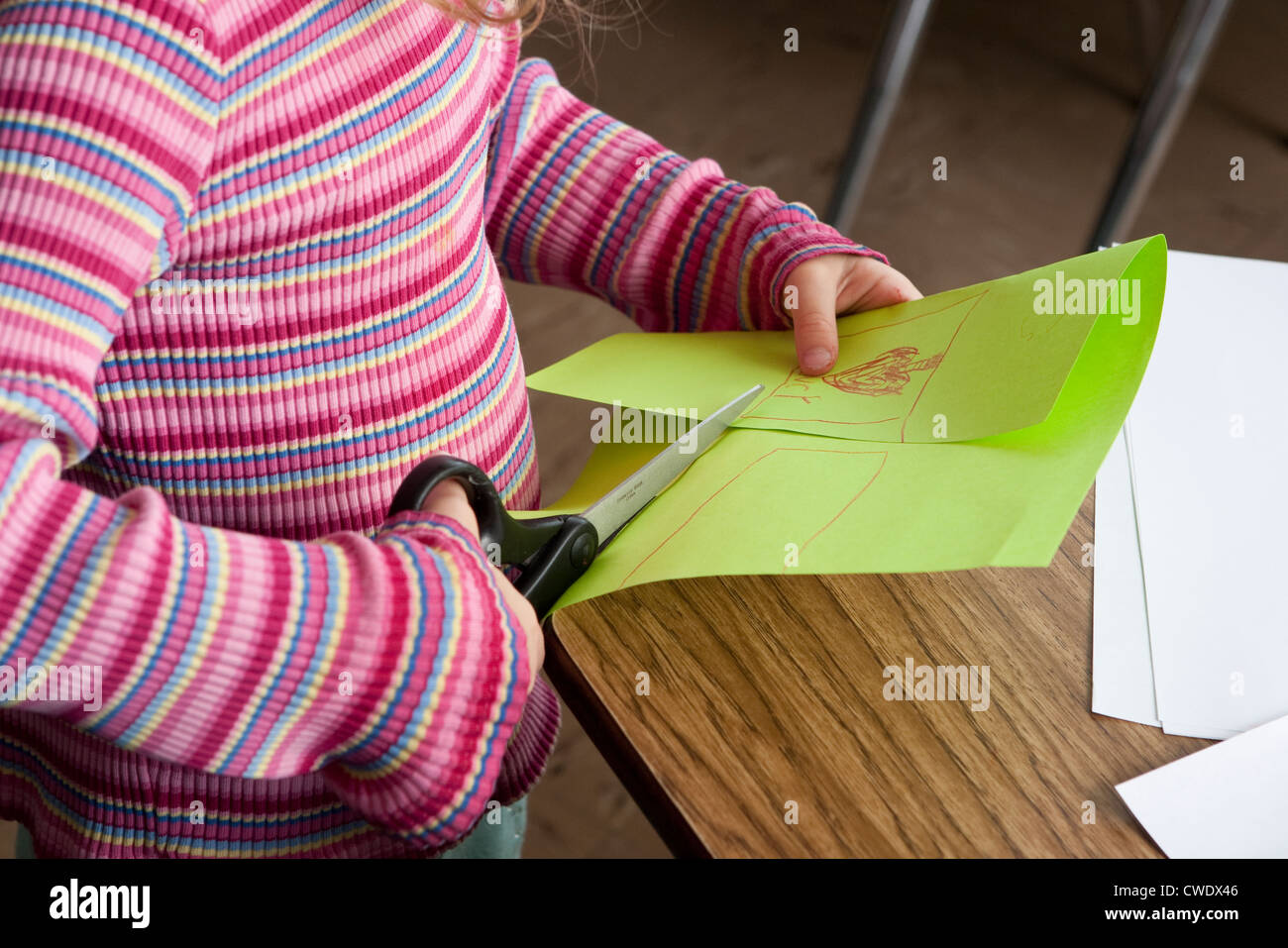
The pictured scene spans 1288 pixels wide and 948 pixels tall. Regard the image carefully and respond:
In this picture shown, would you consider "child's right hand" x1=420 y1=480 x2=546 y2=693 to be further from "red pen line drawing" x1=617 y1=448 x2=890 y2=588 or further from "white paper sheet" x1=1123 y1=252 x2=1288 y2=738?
"white paper sheet" x1=1123 y1=252 x2=1288 y2=738

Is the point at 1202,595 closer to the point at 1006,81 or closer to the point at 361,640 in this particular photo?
the point at 361,640

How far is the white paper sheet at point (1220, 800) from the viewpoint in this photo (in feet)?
1.42

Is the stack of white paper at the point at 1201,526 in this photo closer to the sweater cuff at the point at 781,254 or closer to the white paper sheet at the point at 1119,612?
the white paper sheet at the point at 1119,612

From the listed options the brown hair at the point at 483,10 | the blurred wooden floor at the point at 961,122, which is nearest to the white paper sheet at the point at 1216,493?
the brown hair at the point at 483,10

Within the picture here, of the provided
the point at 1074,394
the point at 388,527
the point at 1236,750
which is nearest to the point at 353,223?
the point at 388,527

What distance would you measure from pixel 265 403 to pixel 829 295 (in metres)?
0.29

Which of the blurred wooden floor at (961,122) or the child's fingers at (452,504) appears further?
the blurred wooden floor at (961,122)

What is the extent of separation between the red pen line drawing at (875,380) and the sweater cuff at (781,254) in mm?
55

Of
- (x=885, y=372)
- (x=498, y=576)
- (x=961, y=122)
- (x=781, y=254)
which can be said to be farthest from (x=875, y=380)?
(x=961, y=122)

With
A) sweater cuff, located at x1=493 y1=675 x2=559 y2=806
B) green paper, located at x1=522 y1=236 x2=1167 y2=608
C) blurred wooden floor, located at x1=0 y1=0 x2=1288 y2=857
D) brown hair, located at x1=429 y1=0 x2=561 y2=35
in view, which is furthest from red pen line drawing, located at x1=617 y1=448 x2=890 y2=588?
blurred wooden floor, located at x1=0 y1=0 x2=1288 y2=857

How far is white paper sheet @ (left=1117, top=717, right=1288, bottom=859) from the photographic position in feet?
1.42

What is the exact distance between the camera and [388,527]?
0.46 m

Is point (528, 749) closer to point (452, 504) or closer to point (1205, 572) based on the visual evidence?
point (452, 504)

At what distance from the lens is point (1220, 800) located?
17.5 inches
